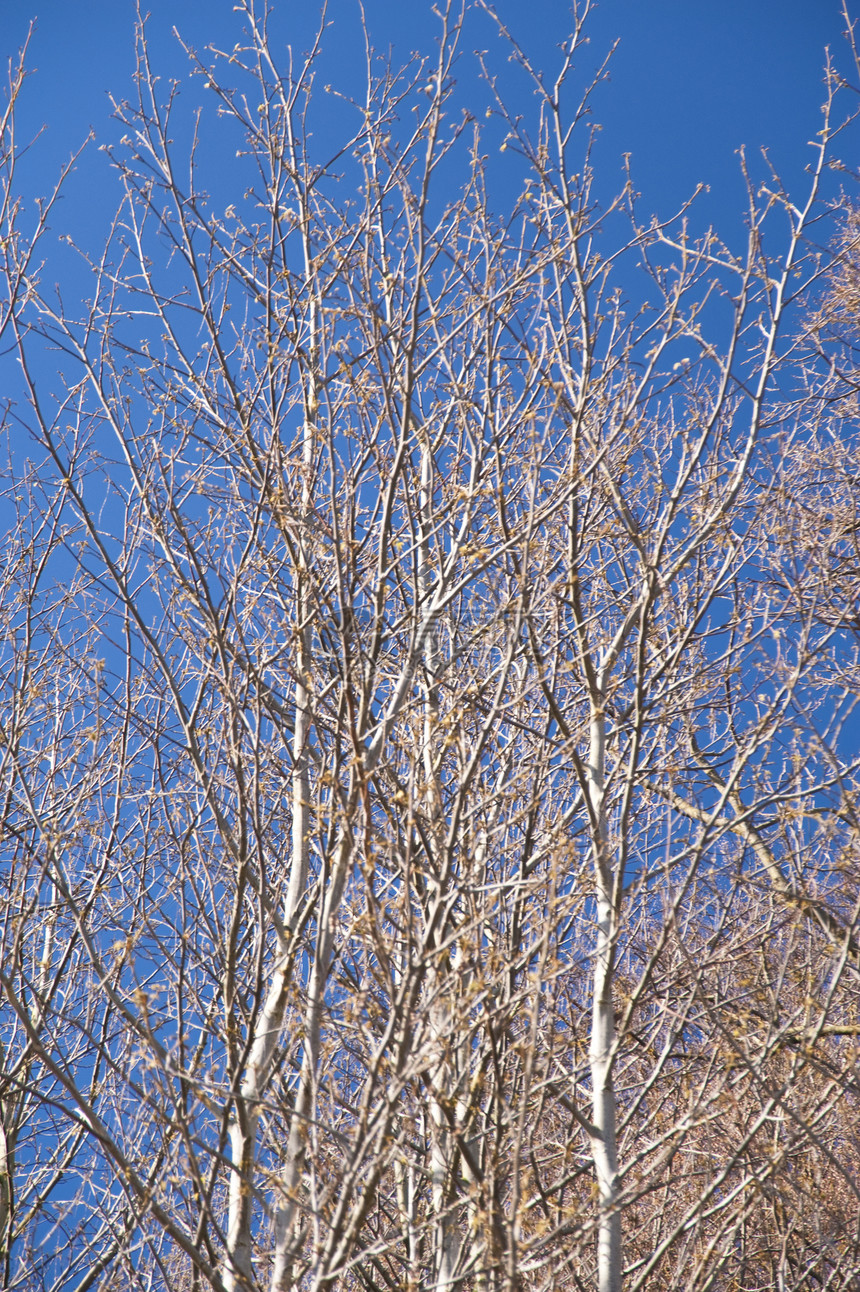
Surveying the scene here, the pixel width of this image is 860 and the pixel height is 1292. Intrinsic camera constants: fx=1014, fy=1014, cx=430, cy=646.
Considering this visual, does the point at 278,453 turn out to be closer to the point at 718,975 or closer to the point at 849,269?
the point at 718,975

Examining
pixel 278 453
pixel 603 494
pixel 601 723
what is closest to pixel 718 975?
pixel 601 723

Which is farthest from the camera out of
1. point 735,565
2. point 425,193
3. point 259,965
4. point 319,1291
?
point 735,565

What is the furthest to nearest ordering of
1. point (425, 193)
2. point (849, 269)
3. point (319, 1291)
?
point (849, 269)
point (425, 193)
point (319, 1291)

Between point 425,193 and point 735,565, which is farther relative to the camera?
point 735,565

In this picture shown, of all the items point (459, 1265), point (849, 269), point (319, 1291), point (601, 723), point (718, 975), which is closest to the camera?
point (319, 1291)

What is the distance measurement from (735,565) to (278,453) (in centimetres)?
231

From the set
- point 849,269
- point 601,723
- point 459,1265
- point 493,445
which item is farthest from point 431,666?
point 849,269

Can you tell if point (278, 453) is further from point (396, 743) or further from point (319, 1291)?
point (319, 1291)

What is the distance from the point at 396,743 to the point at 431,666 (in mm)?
Answer: 933

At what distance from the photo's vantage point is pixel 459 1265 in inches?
140

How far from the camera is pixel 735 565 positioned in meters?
4.48

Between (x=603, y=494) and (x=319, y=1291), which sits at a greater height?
(x=603, y=494)

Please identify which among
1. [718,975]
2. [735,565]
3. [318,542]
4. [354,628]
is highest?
[318,542]

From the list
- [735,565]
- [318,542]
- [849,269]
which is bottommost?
[735,565]
